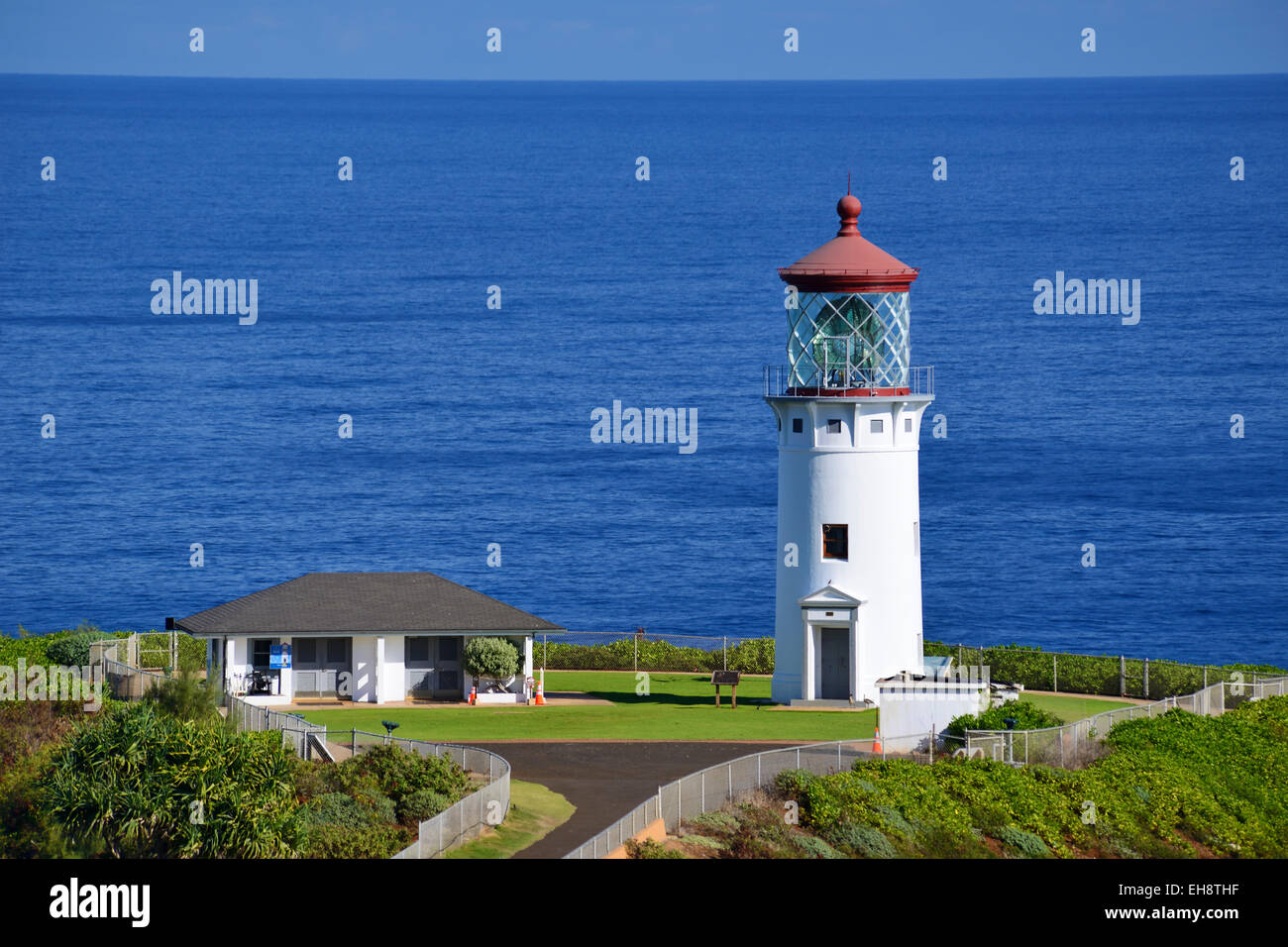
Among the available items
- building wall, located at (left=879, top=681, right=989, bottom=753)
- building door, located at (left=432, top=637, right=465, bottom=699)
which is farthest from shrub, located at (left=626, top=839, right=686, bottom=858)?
building door, located at (left=432, top=637, right=465, bottom=699)

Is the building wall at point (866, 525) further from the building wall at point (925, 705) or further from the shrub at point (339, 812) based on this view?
the shrub at point (339, 812)

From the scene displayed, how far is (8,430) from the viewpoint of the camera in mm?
132125

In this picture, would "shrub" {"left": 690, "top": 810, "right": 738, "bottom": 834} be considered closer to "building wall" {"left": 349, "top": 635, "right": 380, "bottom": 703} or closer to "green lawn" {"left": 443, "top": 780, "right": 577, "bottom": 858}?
"green lawn" {"left": 443, "top": 780, "right": 577, "bottom": 858}

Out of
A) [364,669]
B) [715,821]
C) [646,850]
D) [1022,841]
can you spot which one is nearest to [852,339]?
[364,669]

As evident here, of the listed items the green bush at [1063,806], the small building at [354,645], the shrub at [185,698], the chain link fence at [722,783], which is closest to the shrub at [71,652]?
the small building at [354,645]

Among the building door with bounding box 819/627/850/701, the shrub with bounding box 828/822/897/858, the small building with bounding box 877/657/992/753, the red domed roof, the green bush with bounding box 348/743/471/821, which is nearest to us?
the shrub with bounding box 828/822/897/858

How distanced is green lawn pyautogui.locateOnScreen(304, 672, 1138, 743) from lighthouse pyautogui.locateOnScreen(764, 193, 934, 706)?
1.77 m

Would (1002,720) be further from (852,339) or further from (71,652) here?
(71,652)

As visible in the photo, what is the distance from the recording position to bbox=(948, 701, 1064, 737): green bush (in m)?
42.7

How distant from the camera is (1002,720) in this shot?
42750 millimetres

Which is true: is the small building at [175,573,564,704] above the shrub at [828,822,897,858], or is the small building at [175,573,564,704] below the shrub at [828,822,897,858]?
above

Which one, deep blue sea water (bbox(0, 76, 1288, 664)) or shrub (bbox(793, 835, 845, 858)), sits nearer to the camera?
shrub (bbox(793, 835, 845, 858))
